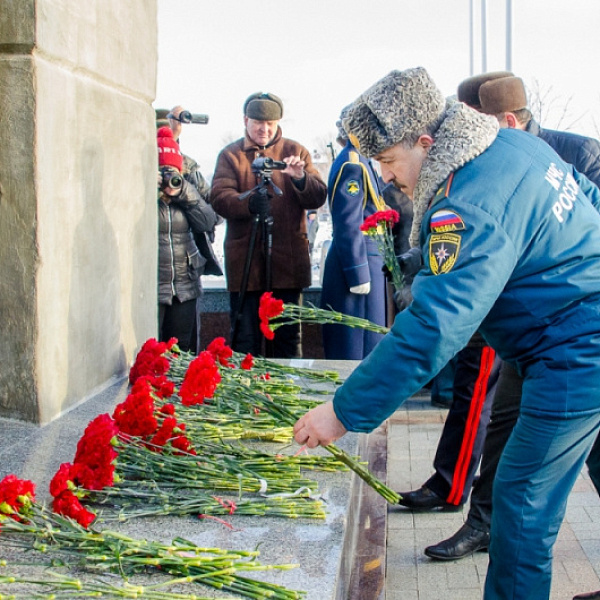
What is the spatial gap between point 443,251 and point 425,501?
218 cm

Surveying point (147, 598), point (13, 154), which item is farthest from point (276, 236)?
point (147, 598)

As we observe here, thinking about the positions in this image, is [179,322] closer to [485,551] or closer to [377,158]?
[485,551]

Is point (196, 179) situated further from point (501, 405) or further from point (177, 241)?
point (501, 405)

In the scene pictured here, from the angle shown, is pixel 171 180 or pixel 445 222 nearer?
pixel 445 222

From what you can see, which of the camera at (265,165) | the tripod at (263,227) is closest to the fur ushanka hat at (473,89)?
the camera at (265,165)

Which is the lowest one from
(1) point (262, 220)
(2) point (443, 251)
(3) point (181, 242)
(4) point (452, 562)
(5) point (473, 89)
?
(4) point (452, 562)

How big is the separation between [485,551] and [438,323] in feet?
6.26

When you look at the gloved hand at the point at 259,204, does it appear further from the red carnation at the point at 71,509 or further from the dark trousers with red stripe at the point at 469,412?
the red carnation at the point at 71,509

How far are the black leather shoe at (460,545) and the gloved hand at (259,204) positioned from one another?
302 cm

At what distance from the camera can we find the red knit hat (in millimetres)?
5660

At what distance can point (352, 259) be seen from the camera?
19.4ft

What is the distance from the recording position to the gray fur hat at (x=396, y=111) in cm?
257

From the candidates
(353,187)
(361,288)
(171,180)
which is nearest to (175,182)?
(171,180)

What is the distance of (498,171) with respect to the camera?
7.95 ft
